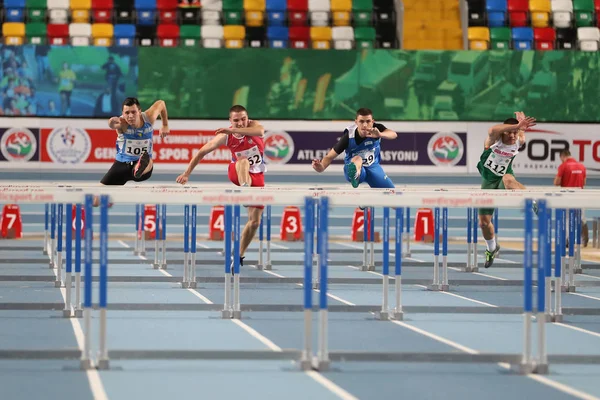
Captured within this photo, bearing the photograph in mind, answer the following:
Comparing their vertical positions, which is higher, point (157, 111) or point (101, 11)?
point (101, 11)

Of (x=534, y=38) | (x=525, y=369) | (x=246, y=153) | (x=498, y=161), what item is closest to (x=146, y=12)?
(x=534, y=38)

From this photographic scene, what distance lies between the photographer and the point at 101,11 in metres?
20.3

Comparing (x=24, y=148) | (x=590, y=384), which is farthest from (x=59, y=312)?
(x=24, y=148)

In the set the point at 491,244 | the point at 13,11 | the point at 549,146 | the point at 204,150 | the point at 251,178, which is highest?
the point at 13,11

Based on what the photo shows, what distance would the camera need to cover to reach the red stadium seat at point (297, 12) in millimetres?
20531

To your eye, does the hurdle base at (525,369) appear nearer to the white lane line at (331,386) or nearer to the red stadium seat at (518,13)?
the white lane line at (331,386)

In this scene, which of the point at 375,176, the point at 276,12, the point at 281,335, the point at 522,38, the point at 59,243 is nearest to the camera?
the point at 281,335

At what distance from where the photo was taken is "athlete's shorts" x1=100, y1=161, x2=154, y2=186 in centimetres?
1118

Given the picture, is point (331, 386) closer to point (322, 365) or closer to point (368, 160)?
point (322, 365)

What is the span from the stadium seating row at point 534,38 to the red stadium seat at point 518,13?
0.22 metres

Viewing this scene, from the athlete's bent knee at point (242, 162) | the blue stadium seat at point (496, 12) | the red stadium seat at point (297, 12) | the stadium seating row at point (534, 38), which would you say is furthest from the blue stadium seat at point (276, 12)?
the athlete's bent knee at point (242, 162)

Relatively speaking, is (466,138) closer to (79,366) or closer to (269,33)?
(269,33)

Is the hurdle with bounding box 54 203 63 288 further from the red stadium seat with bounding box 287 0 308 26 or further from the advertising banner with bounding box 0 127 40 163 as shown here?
the red stadium seat with bounding box 287 0 308 26

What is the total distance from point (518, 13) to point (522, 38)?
70cm
